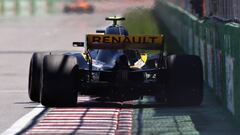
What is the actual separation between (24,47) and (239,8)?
23.8 metres

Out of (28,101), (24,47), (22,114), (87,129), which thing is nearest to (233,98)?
(87,129)

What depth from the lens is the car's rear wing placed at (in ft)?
51.2

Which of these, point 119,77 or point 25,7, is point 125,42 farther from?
point 25,7

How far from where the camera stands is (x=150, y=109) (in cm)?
1544

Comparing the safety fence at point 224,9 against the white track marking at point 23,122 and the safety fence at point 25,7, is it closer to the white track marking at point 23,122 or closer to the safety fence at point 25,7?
the white track marking at point 23,122

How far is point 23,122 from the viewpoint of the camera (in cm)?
1374

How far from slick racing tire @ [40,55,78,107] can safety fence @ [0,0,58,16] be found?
73.8 m

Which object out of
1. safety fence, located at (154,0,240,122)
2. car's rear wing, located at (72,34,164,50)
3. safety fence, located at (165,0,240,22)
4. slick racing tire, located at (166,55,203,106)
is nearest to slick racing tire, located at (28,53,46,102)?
car's rear wing, located at (72,34,164,50)

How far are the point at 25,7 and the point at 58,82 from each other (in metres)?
80.1

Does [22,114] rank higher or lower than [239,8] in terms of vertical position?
lower

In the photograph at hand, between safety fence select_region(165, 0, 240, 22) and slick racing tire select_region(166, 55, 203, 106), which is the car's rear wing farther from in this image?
safety fence select_region(165, 0, 240, 22)

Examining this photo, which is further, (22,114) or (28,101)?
(28,101)

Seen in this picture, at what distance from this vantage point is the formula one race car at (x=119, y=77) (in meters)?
15.2

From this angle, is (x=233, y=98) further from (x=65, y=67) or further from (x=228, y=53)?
(x=65, y=67)
